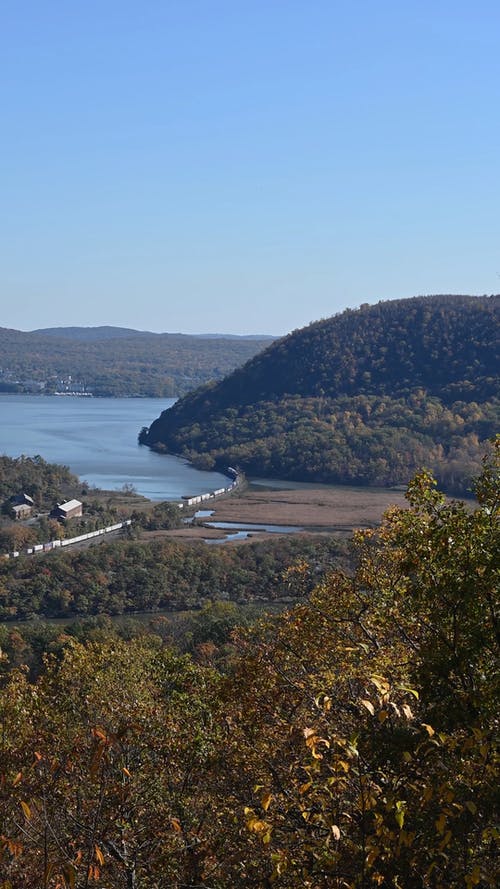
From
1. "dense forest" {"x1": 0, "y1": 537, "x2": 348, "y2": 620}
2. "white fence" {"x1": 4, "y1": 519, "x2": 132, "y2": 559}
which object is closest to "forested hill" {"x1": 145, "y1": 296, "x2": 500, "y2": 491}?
"white fence" {"x1": 4, "y1": 519, "x2": 132, "y2": 559}

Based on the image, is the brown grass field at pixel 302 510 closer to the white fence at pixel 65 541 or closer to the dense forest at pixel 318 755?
the white fence at pixel 65 541

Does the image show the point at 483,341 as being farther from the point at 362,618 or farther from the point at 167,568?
the point at 362,618

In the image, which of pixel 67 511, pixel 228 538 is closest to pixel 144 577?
pixel 228 538

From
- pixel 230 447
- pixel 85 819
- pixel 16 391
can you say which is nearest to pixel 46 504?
pixel 230 447

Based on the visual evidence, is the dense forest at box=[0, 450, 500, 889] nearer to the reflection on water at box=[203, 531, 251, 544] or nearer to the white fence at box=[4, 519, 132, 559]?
the white fence at box=[4, 519, 132, 559]

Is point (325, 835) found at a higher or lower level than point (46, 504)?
higher

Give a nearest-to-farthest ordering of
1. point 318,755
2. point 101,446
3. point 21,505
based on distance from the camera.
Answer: point 318,755 → point 21,505 → point 101,446

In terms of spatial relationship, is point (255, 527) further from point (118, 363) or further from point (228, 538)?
point (118, 363)
